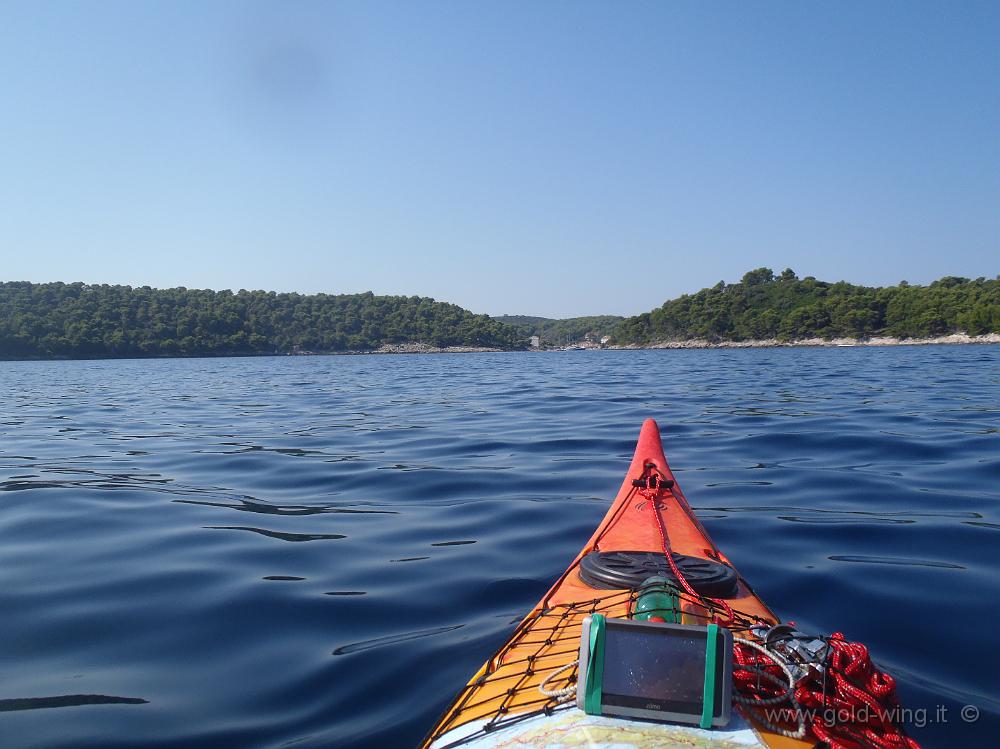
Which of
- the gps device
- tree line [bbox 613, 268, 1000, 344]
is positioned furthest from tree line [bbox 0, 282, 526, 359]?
the gps device

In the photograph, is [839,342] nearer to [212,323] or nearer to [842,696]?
[212,323]

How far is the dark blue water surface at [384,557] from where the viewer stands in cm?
304

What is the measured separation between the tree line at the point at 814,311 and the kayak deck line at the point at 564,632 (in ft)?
295

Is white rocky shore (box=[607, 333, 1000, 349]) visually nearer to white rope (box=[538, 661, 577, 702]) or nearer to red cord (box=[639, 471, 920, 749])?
red cord (box=[639, 471, 920, 749])

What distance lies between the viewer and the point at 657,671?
195cm

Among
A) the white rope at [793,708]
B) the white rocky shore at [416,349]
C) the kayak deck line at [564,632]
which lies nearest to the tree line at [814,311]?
the white rocky shore at [416,349]

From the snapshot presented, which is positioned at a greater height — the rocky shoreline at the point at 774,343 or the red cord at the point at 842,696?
the rocky shoreline at the point at 774,343

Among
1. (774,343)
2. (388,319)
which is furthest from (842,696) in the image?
(388,319)

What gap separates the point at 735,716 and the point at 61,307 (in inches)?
4033

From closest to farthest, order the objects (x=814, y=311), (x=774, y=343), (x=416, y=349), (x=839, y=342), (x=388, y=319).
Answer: (x=839, y=342)
(x=814, y=311)
(x=774, y=343)
(x=416, y=349)
(x=388, y=319)

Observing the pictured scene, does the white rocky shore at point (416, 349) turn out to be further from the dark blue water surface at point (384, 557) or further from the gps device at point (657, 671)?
the gps device at point (657, 671)

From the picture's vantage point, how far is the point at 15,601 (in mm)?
4160

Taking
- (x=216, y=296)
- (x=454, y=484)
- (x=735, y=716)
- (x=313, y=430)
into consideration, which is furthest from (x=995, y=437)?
(x=216, y=296)

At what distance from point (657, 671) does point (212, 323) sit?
350ft
